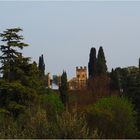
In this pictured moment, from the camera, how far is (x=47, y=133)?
1155 cm

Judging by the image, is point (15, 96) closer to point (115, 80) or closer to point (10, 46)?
point (10, 46)

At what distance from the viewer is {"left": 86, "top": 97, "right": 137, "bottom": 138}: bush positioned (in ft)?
137

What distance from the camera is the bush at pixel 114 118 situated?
41.8 m

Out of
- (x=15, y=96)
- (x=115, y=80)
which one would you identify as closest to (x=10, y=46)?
(x=15, y=96)

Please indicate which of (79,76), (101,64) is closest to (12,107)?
(101,64)

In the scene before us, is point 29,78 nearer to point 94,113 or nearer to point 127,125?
point 94,113

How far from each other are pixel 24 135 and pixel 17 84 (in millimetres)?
25436

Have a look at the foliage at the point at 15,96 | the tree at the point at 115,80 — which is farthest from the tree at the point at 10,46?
the tree at the point at 115,80

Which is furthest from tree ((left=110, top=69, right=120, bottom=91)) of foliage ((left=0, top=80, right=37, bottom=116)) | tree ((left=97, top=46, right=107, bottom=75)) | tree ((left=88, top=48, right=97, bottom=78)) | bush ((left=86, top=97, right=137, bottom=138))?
foliage ((left=0, top=80, right=37, bottom=116))

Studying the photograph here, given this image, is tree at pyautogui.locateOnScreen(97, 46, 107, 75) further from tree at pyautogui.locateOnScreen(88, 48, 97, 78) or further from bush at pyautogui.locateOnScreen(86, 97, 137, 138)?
bush at pyautogui.locateOnScreen(86, 97, 137, 138)

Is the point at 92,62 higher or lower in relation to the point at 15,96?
higher

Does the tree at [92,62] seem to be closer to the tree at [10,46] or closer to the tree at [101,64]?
the tree at [101,64]

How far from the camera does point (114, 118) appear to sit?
45.1m

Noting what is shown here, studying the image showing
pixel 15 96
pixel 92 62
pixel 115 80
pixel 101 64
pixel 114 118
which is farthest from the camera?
pixel 92 62
